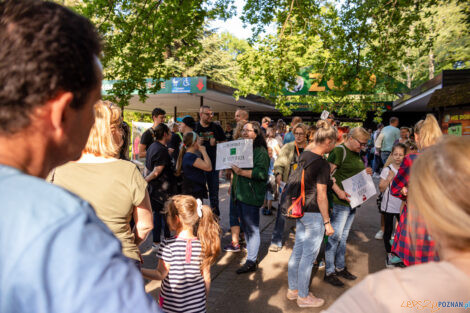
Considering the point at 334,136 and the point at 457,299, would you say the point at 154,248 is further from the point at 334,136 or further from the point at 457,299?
the point at 457,299

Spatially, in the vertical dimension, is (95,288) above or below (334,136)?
below

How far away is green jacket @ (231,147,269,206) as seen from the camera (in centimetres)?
435

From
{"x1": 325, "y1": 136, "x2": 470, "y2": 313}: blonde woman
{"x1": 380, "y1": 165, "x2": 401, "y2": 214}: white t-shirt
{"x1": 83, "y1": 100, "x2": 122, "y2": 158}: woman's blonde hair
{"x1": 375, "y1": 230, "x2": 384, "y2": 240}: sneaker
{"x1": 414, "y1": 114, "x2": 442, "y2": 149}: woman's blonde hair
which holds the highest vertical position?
{"x1": 414, "y1": 114, "x2": 442, "y2": 149}: woman's blonde hair

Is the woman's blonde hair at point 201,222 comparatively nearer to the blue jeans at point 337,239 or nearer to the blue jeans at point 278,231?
the blue jeans at point 337,239

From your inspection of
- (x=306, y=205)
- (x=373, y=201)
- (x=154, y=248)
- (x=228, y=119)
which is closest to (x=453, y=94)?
(x=373, y=201)

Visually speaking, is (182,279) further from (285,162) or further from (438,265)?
(285,162)

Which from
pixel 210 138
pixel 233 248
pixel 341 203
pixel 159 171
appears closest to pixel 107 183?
pixel 159 171

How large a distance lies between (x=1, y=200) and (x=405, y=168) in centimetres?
342

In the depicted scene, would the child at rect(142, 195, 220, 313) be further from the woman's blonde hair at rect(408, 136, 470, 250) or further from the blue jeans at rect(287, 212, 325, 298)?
the woman's blonde hair at rect(408, 136, 470, 250)

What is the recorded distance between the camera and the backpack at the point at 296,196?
11.3ft

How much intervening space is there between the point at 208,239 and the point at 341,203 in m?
2.32

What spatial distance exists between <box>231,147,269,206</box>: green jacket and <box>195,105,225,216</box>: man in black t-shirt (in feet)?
5.81

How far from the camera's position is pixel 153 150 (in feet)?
15.6

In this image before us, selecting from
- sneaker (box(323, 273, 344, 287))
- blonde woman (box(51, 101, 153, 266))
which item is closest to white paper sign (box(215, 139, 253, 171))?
sneaker (box(323, 273, 344, 287))
